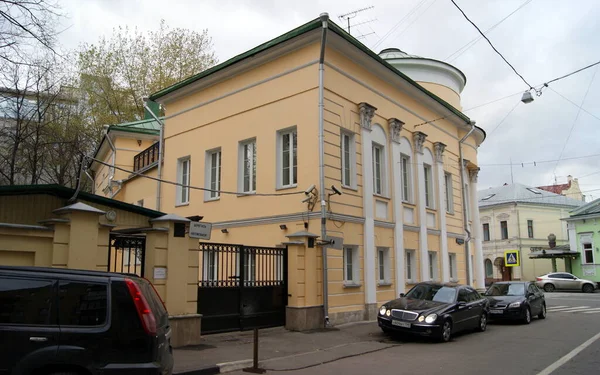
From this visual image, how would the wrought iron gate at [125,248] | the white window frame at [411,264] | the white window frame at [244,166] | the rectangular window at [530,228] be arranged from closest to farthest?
the wrought iron gate at [125,248]
the white window frame at [244,166]
the white window frame at [411,264]
the rectangular window at [530,228]

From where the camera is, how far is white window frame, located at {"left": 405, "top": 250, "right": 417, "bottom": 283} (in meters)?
19.6

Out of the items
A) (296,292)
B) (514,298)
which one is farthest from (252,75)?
(514,298)

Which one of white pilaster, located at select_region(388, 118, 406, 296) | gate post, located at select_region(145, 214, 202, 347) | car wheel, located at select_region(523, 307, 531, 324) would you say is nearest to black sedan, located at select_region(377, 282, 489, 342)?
car wheel, located at select_region(523, 307, 531, 324)

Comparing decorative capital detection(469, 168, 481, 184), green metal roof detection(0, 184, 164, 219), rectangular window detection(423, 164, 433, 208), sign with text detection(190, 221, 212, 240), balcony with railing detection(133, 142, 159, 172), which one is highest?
balcony with railing detection(133, 142, 159, 172)

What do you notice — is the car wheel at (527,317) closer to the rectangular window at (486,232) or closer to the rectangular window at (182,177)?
the rectangular window at (182,177)

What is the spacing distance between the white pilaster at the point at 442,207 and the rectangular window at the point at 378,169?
15.9ft

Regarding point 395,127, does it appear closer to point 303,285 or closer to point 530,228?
point 303,285

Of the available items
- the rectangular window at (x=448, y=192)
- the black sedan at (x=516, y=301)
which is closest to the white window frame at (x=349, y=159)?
the black sedan at (x=516, y=301)

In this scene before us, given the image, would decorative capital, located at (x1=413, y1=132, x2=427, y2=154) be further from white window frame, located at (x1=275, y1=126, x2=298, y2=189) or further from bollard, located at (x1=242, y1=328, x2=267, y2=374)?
bollard, located at (x1=242, y1=328, x2=267, y2=374)

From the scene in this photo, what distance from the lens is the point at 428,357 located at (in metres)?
10.5

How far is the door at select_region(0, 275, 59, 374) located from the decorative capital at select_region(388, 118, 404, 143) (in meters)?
15.3

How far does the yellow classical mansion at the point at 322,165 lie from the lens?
1530cm

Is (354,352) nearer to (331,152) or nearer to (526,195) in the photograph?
(331,152)

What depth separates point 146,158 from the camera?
83.6ft
